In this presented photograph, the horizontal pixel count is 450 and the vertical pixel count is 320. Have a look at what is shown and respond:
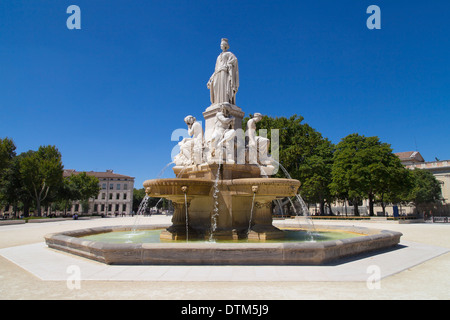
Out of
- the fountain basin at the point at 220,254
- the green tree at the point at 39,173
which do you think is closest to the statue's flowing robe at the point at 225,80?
the fountain basin at the point at 220,254

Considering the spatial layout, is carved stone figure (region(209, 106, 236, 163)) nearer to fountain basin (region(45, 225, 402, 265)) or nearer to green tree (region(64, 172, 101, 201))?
fountain basin (region(45, 225, 402, 265))

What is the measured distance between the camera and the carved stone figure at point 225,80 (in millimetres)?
12867

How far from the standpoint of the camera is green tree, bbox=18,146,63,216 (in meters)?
41.5

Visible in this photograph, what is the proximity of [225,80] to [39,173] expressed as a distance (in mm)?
40794

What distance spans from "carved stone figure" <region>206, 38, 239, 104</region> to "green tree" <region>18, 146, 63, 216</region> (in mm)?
39166

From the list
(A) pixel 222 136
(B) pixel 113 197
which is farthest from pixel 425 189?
(B) pixel 113 197

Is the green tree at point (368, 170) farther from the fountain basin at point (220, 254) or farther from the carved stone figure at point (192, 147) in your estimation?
the fountain basin at point (220, 254)

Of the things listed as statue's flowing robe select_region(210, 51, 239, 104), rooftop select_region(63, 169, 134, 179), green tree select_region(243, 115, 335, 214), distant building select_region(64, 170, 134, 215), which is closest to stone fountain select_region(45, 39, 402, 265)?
statue's flowing robe select_region(210, 51, 239, 104)

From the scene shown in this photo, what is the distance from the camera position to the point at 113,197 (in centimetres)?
9331

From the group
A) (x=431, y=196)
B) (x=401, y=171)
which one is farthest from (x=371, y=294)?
(x=431, y=196)

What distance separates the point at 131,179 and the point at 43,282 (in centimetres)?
9327

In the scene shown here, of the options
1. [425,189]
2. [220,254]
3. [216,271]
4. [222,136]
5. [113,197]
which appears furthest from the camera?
[113,197]

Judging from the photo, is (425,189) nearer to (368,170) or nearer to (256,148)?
(368,170)

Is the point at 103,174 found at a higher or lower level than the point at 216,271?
higher
